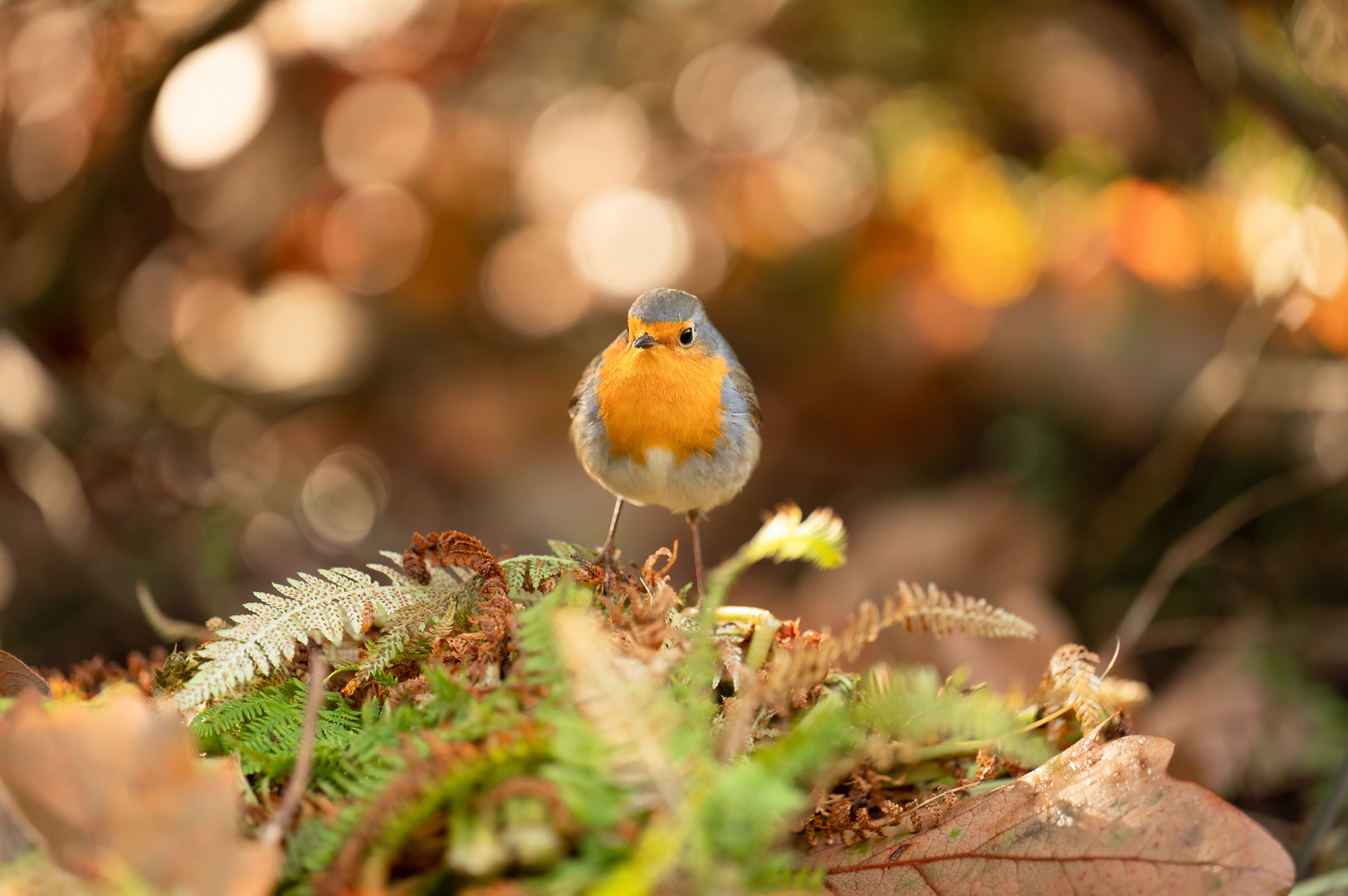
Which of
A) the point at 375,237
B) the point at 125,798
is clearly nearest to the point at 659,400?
the point at 125,798

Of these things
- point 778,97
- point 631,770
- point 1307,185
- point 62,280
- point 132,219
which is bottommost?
point 631,770

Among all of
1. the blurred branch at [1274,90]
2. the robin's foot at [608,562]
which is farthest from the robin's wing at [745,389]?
the blurred branch at [1274,90]

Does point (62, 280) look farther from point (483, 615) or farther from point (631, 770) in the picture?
point (631, 770)

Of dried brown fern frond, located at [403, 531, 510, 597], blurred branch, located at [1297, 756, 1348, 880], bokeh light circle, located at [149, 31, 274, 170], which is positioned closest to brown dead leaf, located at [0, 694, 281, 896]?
dried brown fern frond, located at [403, 531, 510, 597]

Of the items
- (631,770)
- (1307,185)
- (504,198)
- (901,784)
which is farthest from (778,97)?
(631,770)

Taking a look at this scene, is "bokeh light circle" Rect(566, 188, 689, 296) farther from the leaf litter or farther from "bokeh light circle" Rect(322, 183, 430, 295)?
the leaf litter

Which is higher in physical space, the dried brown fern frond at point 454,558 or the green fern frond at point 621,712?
the dried brown fern frond at point 454,558

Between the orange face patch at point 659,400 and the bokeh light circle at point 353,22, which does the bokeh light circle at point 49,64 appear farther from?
the orange face patch at point 659,400

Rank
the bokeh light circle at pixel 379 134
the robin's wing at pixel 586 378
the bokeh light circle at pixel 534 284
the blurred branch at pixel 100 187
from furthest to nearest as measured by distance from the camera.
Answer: the bokeh light circle at pixel 379 134
the bokeh light circle at pixel 534 284
the blurred branch at pixel 100 187
the robin's wing at pixel 586 378
